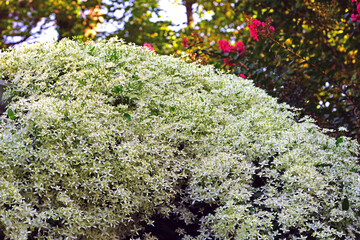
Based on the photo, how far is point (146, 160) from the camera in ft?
8.57

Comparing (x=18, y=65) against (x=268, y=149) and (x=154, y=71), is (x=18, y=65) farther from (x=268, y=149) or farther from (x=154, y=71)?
(x=268, y=149)

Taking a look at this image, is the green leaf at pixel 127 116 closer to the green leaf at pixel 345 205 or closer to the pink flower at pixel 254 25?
the green leaf at pixel 345 205

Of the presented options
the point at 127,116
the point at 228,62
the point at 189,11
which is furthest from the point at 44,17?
the point at 127,116

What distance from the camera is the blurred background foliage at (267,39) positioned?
469cm

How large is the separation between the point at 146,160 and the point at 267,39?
2.83 meters

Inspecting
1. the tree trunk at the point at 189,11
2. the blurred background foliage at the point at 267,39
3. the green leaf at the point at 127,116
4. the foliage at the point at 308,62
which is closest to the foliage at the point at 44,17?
the blurred background foliage at the point at 267,39

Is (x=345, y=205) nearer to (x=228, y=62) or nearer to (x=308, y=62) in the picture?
(x=308, y=62)

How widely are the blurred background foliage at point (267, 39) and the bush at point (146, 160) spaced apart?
50.7 inches

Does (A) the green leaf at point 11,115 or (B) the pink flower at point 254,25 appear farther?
(B) the pink flower at point 254,25

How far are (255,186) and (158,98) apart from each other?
3.53 ft

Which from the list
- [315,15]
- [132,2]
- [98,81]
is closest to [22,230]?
[98,81]

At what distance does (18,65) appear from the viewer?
3213mm

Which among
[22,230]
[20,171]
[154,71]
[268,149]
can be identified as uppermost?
[154,71]

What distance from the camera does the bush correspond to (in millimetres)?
2195
